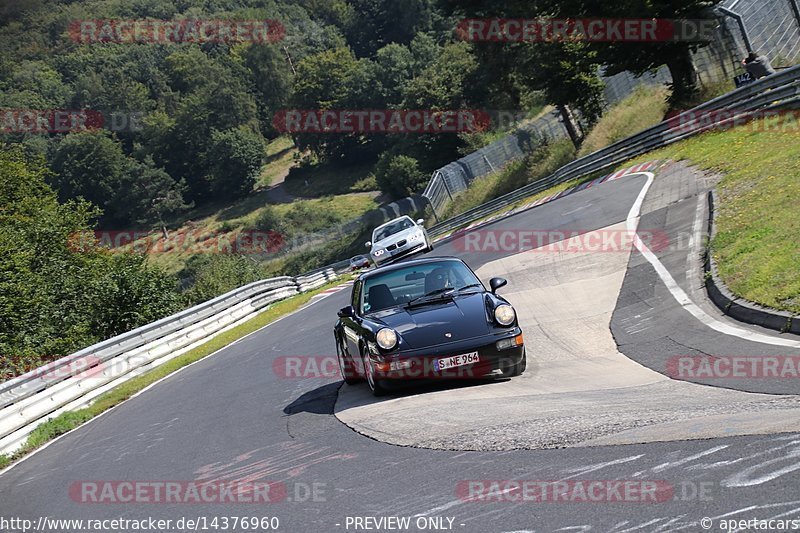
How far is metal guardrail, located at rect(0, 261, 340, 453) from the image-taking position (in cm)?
1388

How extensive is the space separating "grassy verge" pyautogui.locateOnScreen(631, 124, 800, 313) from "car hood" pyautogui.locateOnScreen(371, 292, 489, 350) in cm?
Result: 328

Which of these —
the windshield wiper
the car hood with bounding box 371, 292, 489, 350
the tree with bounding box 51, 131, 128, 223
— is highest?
the tree with bounding box 51, 131, 128, 223

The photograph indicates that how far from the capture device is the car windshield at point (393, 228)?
94.4ft

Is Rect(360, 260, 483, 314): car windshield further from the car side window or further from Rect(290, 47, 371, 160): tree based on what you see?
Rect(290, 47, 371, 160): tree

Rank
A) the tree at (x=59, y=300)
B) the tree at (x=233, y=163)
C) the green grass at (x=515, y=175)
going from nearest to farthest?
the tree at (x=59, y=300) → the green grass at (x=515, y=175) → the tree at (x=233, y=163)

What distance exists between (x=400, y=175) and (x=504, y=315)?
2626 inches

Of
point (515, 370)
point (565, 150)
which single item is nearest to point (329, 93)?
point (565, 150)

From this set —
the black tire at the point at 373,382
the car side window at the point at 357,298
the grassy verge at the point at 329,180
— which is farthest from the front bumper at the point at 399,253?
the grassy verge at the point at 329,180

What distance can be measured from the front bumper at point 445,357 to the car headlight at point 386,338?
0.35ft

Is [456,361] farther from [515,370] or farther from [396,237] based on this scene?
[396,237]

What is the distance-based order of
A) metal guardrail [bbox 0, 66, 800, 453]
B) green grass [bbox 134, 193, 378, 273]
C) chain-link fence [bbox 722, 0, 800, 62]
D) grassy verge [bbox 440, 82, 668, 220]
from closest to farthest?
metal guardrail [bbox 0, 66, 800, 453], chain-link fence [bbox 722, 0, 800, 62], grassy verge [bbox 440, 82, 668, 220], green grass [bbox 134, 193, 378, 273]

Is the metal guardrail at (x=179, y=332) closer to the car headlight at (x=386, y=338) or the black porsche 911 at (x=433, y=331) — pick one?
the black porsche 911 at (x=433, y=331)

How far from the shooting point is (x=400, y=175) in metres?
75.9

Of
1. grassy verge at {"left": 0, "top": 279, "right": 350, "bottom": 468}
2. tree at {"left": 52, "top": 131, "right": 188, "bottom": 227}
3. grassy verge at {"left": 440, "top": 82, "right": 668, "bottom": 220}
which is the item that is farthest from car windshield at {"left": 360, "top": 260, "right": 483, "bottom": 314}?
tree at {"left": 52, "top": 131, "right": 188, "bottom": 227}
